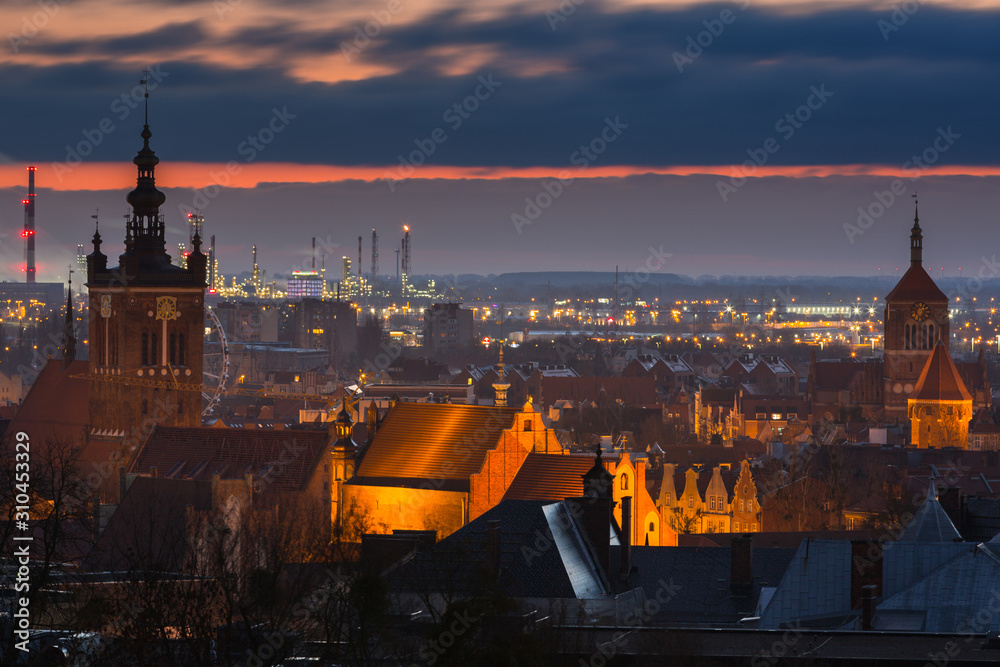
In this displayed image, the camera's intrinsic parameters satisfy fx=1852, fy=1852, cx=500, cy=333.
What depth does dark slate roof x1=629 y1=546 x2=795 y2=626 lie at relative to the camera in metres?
38.4

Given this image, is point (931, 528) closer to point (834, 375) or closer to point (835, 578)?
point (835, 578)

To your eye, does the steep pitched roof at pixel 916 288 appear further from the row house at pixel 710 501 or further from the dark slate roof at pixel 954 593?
the dark slate roof at pixel 954 593

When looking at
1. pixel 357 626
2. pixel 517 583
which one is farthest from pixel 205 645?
pixel 517 583

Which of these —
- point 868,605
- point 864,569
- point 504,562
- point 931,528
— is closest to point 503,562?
point 504,562

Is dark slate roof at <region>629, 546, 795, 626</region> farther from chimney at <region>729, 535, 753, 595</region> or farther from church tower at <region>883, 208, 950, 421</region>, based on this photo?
church tower at <region>883, 208, 950, 421</region>

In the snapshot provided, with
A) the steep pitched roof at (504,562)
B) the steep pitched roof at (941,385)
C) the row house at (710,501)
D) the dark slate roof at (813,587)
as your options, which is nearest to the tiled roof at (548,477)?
the steep pitched roof at (504,562)

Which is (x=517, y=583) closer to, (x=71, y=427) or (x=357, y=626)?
(x=357, y=626)

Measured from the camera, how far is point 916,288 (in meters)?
120

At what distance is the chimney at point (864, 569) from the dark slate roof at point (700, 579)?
102 inches

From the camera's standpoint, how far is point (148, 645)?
28234 millimetres

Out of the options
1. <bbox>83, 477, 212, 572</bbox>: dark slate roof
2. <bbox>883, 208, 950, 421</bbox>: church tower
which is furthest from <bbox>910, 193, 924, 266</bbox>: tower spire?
<bbox>83, 477, 212, 572</bbox>: dark slate roof

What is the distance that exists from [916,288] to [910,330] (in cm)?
285

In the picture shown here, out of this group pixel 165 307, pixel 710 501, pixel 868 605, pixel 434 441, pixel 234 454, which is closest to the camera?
pixel 868 605

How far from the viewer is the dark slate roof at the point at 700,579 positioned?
126 feet
